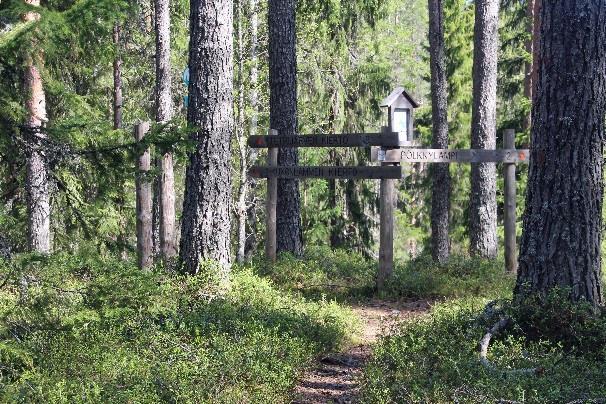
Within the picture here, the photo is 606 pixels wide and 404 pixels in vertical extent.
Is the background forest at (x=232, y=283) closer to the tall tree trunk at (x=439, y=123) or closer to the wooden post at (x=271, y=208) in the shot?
the wooden post at (x=271, y=208)

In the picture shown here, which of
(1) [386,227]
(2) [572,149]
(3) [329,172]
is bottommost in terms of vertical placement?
(1) [386,227]

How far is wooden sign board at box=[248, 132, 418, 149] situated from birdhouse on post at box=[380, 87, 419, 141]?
27cm

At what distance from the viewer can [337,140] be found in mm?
11406

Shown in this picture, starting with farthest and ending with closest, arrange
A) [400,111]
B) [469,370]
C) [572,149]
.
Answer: [400,111] → [572,149] → [469,370]

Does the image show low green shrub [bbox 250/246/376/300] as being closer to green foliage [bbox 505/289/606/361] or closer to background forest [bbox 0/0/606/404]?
background forest [bbox 0/0/606/404]

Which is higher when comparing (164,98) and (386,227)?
(164,98)

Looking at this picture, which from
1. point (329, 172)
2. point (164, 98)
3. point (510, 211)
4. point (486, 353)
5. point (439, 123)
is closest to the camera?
point (486, 353)

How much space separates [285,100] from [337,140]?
2224 mm

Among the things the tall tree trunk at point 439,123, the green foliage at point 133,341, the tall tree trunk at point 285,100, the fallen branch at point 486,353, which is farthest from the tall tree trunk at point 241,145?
the fallen branch at point 486,353

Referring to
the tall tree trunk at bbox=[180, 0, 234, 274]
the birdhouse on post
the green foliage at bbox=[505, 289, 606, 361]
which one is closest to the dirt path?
the green foliage at bbox=[505, 289, 606, 361]

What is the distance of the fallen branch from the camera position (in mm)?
5859

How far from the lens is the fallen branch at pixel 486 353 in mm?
5859

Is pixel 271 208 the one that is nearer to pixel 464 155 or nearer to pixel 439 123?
pixel 464 155

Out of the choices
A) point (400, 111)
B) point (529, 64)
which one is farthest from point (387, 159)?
point (529, 64)
